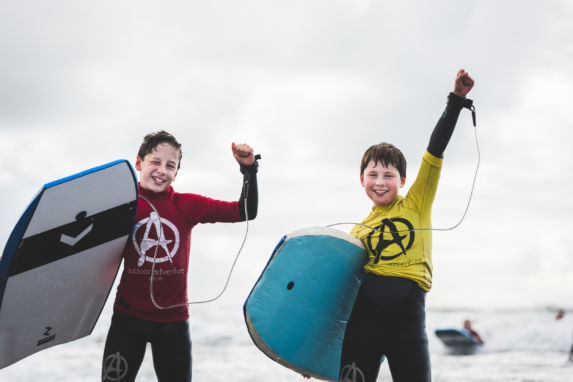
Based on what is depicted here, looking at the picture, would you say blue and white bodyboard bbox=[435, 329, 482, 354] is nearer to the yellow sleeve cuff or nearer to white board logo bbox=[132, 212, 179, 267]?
the yellow sleeve cuff

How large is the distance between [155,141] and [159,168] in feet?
0.52

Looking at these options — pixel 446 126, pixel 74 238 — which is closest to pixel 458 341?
pixel 446 126

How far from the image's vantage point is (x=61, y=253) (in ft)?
9.06

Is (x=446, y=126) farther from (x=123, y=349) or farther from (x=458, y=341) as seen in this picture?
(x=458, y=341)

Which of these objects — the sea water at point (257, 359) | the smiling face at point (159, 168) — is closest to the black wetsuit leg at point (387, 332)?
the smiling face at point (159, 168)

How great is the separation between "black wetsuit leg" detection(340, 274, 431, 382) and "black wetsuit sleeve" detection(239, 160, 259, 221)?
30.0 inches

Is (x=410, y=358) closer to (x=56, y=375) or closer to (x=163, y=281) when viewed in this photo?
(x=163, y=281)

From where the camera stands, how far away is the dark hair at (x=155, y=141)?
2.85 meters

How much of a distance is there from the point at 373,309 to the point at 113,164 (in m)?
1.52

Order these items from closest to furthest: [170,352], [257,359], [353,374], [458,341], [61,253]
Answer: [353,374], [170,352], [61,253], [257,359], [458,341]

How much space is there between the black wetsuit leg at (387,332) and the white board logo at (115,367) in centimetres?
105

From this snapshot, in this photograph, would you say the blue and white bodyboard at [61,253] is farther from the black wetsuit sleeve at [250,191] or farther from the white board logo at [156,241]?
the black wetsuit sleeve at [250,191]

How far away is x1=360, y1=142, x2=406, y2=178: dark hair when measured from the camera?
2.75 metres

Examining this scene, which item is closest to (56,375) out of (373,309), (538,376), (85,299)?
(85,299)
